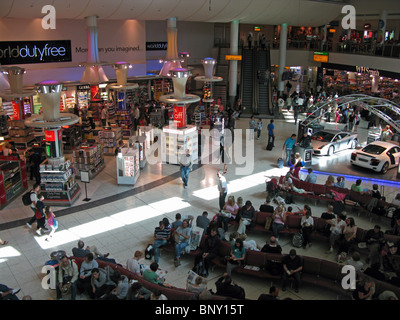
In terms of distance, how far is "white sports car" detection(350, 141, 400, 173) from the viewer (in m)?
17.4

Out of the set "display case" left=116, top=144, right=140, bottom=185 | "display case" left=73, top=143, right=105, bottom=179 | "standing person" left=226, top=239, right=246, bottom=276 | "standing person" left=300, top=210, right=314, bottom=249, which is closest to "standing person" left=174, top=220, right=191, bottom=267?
"standing person" left=226, top=239, right=246, bottom=276

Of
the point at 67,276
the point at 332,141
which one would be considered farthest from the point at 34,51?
the point at 67,276

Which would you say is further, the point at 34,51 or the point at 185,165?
the point at 34,51

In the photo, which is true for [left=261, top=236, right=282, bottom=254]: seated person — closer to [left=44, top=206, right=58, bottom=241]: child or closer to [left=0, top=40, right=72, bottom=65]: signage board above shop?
[left=44, top=206, right=58, bottom=241]: child

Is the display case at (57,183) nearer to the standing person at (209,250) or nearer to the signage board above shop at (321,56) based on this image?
the standing person at (209,250)

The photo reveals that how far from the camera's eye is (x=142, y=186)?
1595 cm

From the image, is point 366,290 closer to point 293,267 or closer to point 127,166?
point 293,267

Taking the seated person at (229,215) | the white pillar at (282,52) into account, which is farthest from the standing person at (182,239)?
the white pillar at (282,52)

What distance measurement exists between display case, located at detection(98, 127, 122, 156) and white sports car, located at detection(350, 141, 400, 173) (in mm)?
10599

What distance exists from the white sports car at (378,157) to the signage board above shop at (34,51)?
1648 centimetres

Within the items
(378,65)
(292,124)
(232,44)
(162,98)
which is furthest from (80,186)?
(378,65)

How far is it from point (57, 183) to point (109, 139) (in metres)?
5.59

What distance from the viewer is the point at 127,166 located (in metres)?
15.8

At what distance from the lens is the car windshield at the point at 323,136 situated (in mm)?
20562
